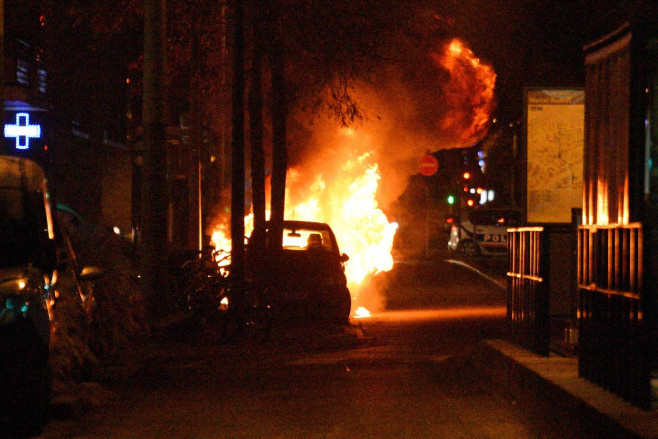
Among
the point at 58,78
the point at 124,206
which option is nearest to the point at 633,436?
the point at 58,78

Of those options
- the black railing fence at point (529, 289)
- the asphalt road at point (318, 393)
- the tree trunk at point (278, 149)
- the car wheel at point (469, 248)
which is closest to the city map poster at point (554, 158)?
the black railing fence at point (529, 289)

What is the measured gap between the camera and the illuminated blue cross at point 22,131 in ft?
80.1

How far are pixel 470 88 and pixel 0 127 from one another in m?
14.4

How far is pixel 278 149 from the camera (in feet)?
60.7

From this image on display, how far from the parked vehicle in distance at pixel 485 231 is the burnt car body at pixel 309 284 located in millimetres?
20769

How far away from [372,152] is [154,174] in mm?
12622

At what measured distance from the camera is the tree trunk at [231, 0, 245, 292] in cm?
1544

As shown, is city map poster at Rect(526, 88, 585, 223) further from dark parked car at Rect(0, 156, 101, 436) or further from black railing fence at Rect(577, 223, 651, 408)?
dark parked car at Rect(0, 156, 101, 436)

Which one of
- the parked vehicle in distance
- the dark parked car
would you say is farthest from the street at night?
the parked vehicle in distance

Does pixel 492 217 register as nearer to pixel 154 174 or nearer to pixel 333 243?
pixel 333 243

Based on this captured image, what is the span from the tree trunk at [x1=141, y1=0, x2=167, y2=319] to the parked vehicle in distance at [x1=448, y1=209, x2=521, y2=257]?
80.2ft

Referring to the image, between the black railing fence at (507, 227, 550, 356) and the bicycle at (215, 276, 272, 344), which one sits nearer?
the black railing fence at (507, 227, 550, 356)

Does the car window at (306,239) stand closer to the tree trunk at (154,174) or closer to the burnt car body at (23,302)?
the tree trunk at (154,174)

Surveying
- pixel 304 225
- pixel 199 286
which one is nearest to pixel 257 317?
pixel 199 286
